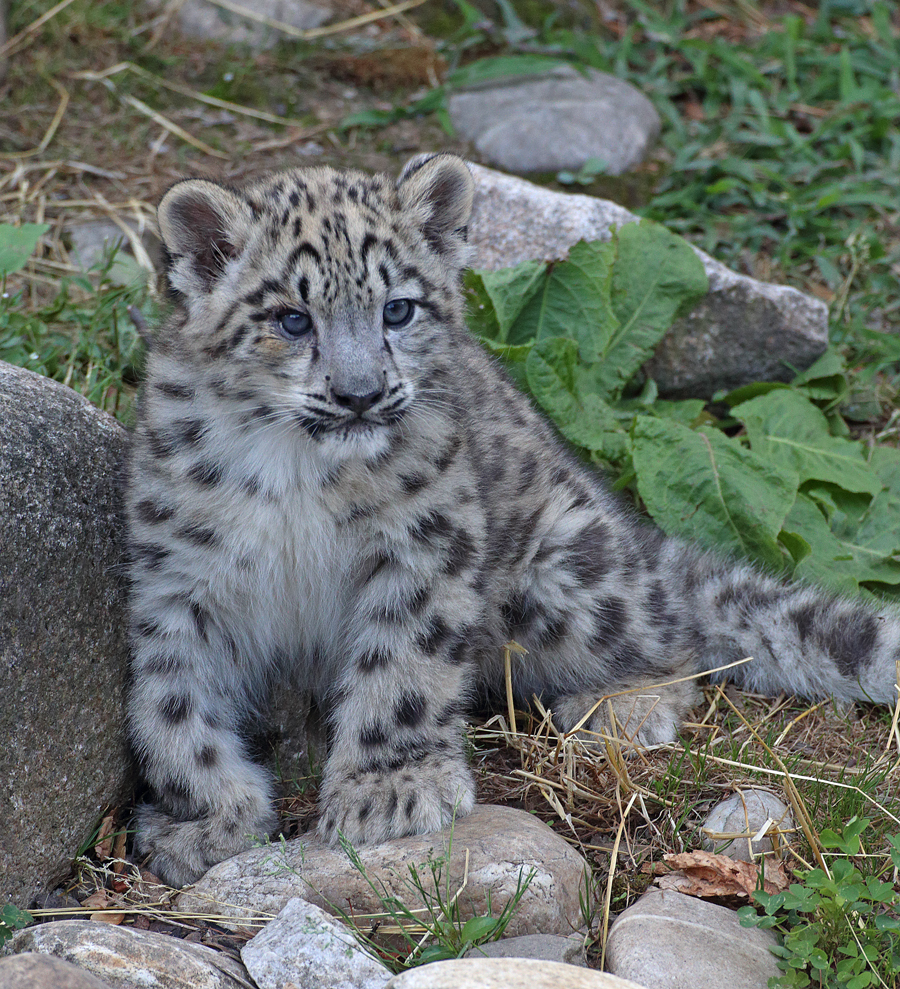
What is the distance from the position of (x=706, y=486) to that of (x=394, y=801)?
253 cm

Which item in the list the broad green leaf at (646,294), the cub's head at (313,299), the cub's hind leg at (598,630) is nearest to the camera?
the cub's head at (313,299)

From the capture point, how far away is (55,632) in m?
4.12

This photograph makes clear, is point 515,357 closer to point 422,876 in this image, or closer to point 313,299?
point 313,299

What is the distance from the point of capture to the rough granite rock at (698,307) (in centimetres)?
705

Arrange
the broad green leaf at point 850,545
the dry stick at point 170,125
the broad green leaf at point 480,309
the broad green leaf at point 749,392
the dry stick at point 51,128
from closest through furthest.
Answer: the broad green leaf at point 850,545 → the broad green leaf at point 480,309 → the broad green leaf at point 749,392 → the dry stick at point 51,128 → the dry stick at point 170,125

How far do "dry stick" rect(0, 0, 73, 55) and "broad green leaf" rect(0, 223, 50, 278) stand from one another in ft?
9.99

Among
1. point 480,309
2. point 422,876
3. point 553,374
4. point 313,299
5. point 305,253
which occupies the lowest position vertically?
point 422,876

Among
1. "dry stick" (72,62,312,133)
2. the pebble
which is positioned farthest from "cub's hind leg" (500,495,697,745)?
"dry stick" (72,62,312,133)

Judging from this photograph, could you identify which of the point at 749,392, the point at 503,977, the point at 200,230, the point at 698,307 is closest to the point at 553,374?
the point at 698,307

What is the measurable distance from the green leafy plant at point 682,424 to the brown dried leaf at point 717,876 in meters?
2.04

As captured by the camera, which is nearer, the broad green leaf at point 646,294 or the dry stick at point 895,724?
the dry stick at point 895,724

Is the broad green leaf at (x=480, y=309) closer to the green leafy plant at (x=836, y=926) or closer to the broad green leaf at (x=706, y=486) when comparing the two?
the broad green leaf at (x=706, y=486)

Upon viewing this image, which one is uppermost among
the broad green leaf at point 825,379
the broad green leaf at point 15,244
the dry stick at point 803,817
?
the broad green leaf at point 15,244

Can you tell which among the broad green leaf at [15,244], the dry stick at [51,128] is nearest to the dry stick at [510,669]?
the broad green leaf at [15,244]
